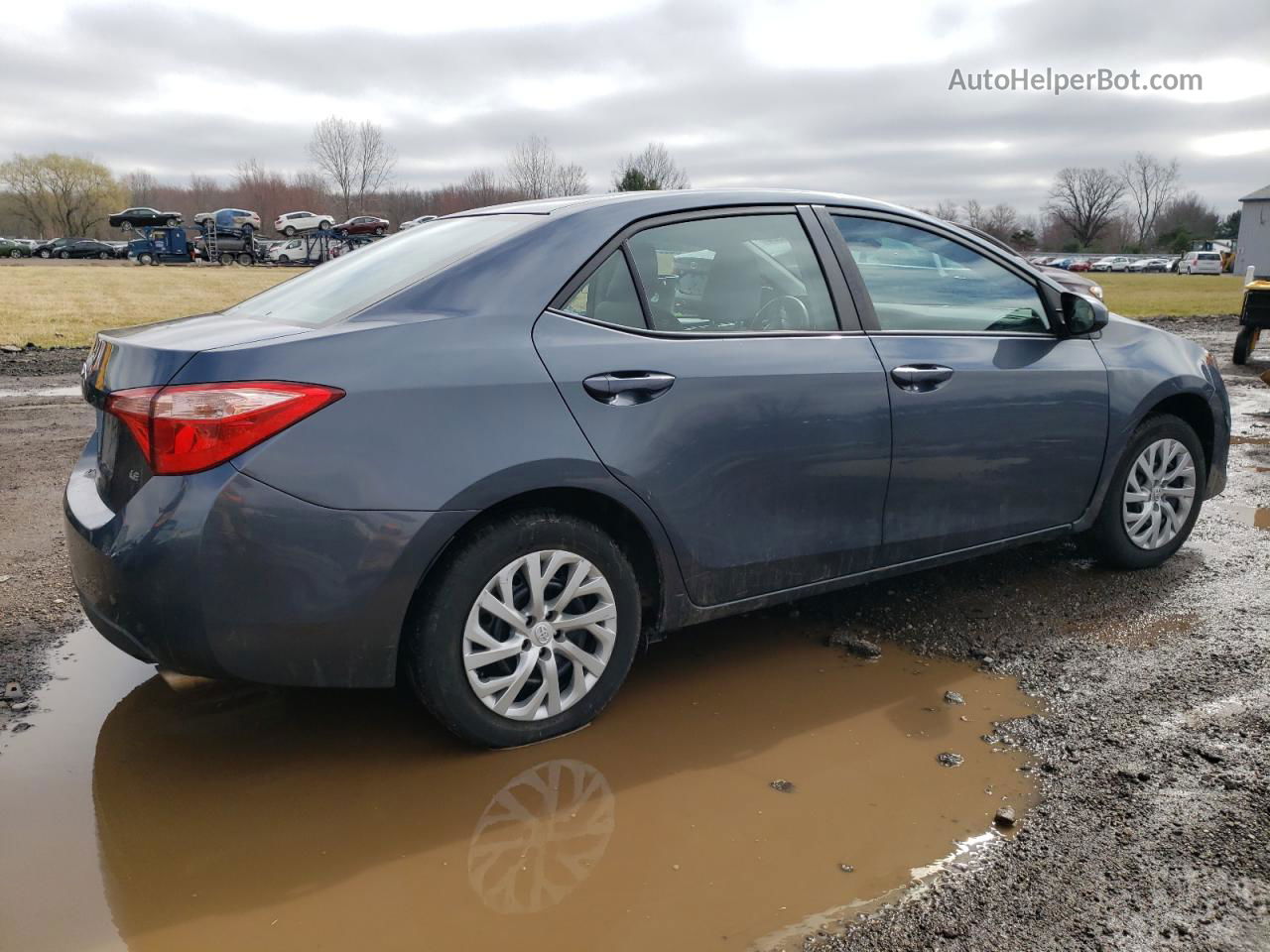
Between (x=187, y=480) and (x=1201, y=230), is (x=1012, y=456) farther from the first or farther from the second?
(x=1201, y=230)

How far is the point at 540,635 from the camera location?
3.10 meters

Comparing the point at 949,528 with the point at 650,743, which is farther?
the point at 949,528

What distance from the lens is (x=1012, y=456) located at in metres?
4.07

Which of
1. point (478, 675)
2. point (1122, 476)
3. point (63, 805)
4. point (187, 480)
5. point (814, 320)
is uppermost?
point (814, 320)

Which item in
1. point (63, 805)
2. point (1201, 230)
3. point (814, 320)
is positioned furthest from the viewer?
point (1201, 230)

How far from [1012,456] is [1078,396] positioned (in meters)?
0.46

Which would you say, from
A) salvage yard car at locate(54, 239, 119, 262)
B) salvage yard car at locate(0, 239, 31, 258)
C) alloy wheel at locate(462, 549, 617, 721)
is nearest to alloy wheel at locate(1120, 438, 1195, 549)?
alloy wheel at locate(462, 549, 617, 721)

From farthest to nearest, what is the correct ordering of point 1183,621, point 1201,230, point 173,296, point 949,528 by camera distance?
point 1201,230
point 173,296
point 1183,621
point 949,528

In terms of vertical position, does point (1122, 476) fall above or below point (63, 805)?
above

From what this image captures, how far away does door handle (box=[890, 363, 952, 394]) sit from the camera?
3730 millimetres

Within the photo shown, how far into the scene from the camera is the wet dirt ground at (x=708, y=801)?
2.42 metres

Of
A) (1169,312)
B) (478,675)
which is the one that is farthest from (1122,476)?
(1169,312)

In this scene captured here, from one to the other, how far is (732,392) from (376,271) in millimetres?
1233

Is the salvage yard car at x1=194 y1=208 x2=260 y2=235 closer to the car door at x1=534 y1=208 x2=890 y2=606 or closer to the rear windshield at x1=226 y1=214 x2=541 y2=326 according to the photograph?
the rear windshield at x1=226 y1=214 x2=541 y2=326
